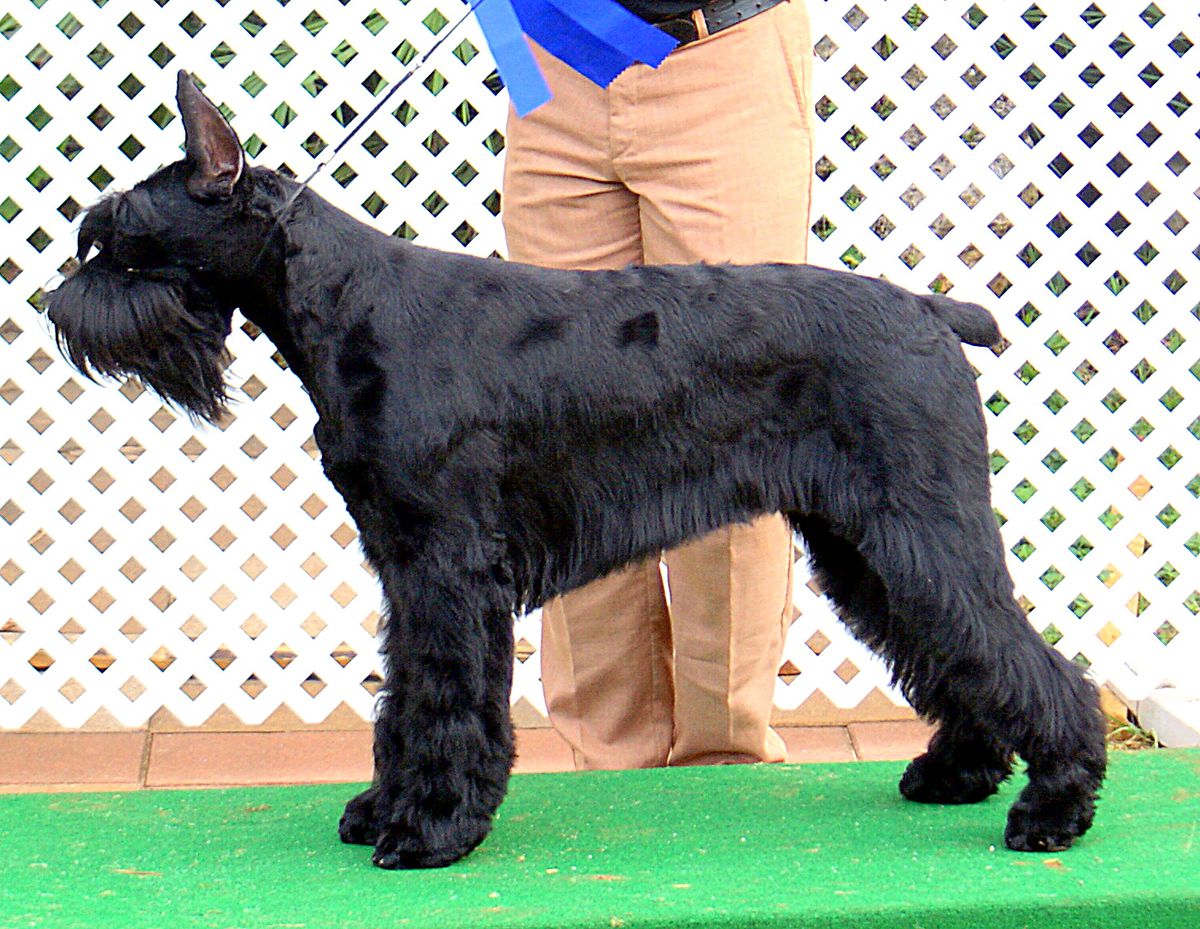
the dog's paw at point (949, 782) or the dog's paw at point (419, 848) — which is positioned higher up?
the dog's paw at point (419, 848)

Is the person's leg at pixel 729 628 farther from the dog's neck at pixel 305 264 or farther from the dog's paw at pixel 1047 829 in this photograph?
the dog's neck at pixel 305 264

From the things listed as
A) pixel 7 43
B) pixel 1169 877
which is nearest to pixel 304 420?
pixel 7 43

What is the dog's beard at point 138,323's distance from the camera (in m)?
2.35

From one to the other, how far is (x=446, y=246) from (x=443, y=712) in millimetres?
1758

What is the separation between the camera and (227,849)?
271 centimetres

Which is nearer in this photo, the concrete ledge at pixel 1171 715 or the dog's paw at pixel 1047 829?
the dog's paw at pixel 1047 829

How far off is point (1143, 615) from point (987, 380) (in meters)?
0.79

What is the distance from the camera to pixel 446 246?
155 inches

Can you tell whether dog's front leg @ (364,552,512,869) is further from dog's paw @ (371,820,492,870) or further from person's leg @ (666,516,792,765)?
person's leg @ (666,516,792,765)

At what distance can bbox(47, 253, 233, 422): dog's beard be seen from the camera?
2.35 meters

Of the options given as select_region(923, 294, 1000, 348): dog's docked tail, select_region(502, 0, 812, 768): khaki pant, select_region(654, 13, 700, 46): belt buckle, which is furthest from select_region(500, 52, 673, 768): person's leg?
select_region(923, 294, 1000, 348): dog's docked tail

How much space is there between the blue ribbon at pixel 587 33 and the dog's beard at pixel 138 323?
0.62 m

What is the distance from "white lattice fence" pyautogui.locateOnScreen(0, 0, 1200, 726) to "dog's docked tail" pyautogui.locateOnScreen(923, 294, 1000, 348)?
4.44 feet

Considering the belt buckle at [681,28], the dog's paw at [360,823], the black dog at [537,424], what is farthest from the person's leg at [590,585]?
the dog's paw at [360,823]
